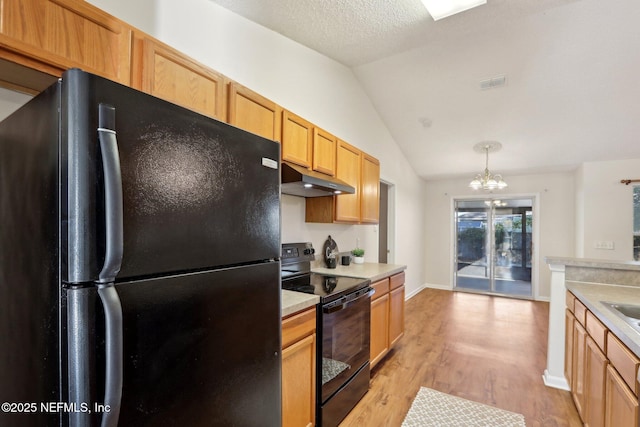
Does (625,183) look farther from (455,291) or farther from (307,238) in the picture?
(307,238)

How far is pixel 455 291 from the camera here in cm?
627

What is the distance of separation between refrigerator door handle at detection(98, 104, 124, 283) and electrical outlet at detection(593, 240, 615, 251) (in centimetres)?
622

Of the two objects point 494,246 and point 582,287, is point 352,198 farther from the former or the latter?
point 494,246

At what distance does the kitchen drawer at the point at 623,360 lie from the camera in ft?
4.04

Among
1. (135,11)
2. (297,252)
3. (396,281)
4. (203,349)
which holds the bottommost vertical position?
(396,281)

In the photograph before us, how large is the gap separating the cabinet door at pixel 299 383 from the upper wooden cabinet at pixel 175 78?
1.38 meters

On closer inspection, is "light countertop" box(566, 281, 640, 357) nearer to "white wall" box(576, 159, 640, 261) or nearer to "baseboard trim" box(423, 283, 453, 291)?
"white wall" box(576, 159, 640, 261)

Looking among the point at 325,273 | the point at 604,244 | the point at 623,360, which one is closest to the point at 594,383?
the point at 623,360

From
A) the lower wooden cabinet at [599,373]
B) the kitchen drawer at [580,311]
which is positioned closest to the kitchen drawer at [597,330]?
the lower wooden cabinet at [599,373]

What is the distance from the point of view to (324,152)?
2654mm

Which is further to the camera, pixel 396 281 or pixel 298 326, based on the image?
pixel 396 281

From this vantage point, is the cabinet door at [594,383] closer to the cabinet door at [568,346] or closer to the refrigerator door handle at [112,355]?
the cabinet door at [568,346]

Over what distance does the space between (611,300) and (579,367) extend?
57 cm

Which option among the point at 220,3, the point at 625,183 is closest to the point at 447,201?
the point at 625,183
